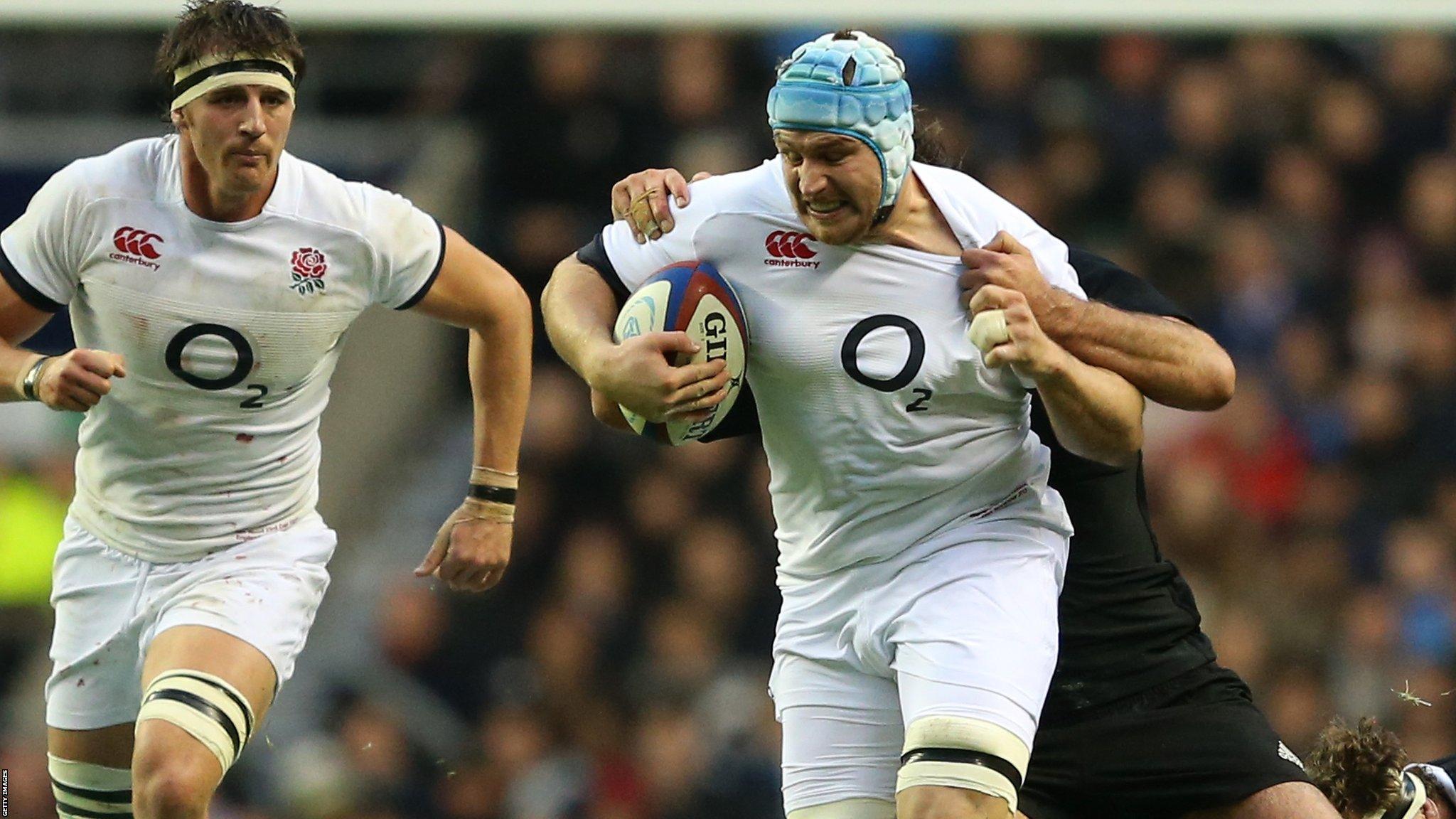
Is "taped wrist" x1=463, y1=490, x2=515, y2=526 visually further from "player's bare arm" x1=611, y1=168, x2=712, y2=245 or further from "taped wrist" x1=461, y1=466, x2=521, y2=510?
"player's bare arm" x1=611, y1=168, x2=712, y2=245

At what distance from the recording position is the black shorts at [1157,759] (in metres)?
5.34

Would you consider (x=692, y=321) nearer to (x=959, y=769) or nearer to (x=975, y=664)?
(x=975, y=664)

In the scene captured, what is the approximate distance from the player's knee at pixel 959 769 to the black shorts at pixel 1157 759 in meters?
0.62

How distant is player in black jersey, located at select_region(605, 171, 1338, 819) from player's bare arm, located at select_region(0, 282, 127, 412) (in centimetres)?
117

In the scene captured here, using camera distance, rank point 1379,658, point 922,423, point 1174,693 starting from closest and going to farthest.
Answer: point 922,423, point 1174,693, point 1379,658

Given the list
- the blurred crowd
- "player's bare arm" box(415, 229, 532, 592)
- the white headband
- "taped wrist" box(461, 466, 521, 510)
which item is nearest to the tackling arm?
"player's bare arm" box(415, 229, 532, 592)

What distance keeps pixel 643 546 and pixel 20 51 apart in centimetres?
504

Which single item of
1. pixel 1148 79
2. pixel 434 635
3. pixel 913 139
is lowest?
pixel 434 635

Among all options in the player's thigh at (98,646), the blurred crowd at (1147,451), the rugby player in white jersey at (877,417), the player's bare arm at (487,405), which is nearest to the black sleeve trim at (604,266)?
the rugby player in white jersey at (877,417)

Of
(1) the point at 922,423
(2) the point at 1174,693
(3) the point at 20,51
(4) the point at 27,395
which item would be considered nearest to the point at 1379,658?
(2) the point at 1174,693

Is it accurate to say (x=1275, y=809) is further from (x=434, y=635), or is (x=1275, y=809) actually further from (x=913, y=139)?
(x=434, y=635)

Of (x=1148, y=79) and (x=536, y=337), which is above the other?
(x=1148, y=79)

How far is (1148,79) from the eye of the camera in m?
11.9

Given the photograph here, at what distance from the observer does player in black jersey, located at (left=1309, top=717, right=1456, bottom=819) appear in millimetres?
5652
